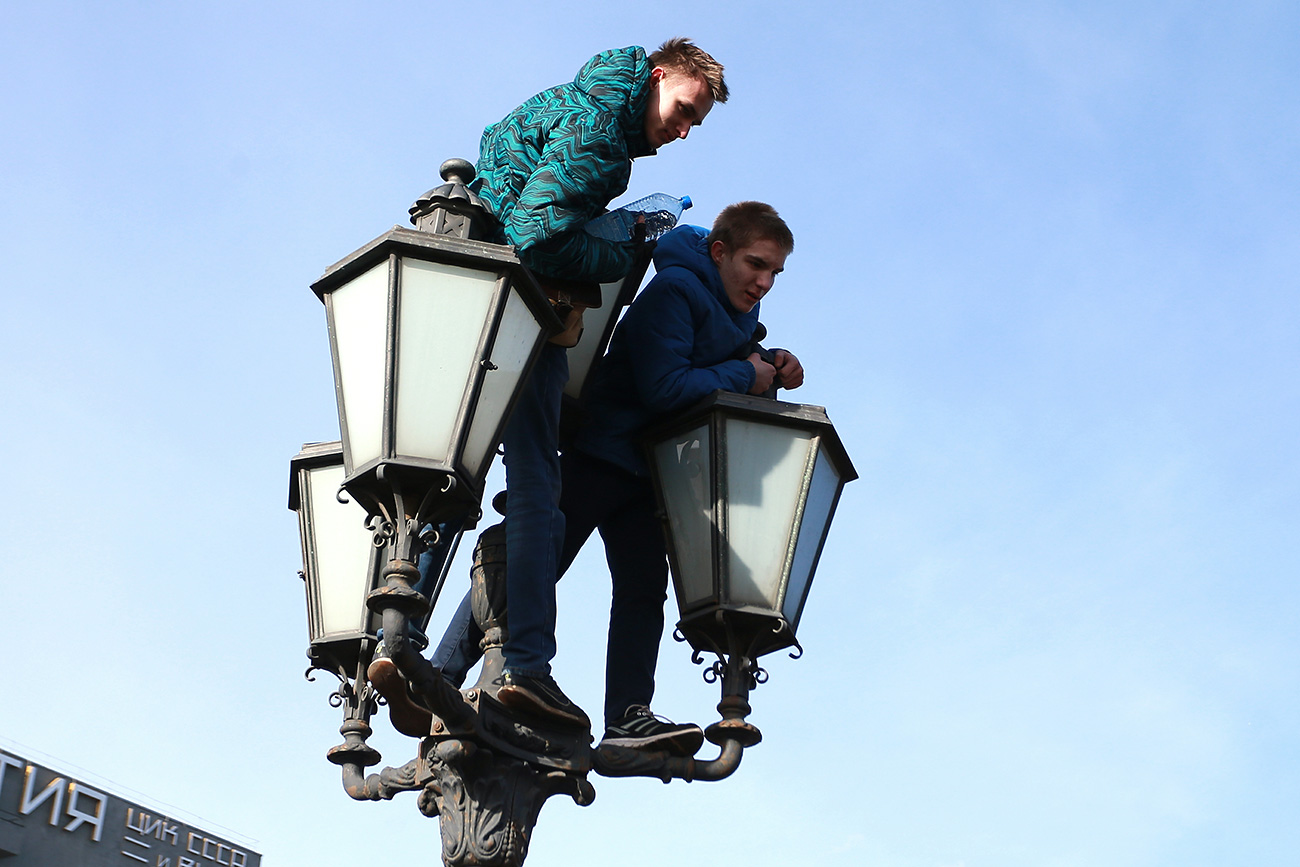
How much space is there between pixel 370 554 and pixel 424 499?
1.16 metres

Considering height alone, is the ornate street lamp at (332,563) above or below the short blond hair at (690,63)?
below

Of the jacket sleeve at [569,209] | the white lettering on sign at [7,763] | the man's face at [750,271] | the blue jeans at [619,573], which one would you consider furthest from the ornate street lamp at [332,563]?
the white lettering on sign at [7,763]

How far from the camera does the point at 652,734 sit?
3969mm

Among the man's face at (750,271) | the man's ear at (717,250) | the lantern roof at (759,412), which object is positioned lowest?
the lantern roof at (759,412)

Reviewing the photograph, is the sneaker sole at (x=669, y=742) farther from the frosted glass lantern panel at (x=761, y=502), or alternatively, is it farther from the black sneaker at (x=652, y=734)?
the frosted glass lantern panel at (x=761, y=502)

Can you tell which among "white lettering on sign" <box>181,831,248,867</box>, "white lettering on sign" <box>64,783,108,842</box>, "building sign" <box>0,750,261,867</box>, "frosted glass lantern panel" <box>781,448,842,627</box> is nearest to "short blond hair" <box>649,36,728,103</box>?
"frosted glass lantern panel" <box>781,448,842,627</box>

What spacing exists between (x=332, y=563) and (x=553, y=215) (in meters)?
1.42

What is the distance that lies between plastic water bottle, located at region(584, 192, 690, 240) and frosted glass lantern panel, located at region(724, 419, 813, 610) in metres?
0.63

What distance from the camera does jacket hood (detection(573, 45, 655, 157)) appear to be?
4.04 meters

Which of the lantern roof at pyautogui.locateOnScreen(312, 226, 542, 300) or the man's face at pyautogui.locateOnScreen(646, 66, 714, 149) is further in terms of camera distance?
the man's face at pyautogui.locateOnScreen(646, 66, 714, 149)

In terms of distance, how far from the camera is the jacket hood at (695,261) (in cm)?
460

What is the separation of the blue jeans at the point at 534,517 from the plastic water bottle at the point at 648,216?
1.27 feet

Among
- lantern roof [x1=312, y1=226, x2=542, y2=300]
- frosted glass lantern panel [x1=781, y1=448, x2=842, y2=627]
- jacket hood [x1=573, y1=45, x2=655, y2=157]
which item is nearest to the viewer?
lantern roof [x1=312, y1=226, x2=542, y2=300]

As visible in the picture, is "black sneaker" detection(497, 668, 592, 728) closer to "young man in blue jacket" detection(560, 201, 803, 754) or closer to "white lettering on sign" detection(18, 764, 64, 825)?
"young man in blue jacket" detection(560, 201, 803, 754)
